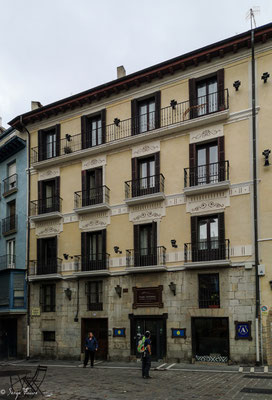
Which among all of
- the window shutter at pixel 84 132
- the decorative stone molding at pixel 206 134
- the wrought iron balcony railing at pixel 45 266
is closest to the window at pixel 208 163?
the decorative stone molding at pixel 206 134

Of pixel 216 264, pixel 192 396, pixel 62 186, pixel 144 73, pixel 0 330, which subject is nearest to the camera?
pixel 192 396

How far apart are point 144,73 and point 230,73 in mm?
4700

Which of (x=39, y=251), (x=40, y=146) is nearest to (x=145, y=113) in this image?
(x=40, y=146)

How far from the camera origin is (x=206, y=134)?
22.2m

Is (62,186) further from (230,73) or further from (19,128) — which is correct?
(230,73)

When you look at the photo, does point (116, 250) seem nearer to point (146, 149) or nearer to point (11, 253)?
point (146, 149)

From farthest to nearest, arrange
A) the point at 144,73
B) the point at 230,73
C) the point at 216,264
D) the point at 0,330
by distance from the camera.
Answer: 1. the point at 0,330
2. the point at 144,73
3. the point at 230,73
4. the point at 216,264

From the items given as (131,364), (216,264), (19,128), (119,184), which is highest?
(19,128)

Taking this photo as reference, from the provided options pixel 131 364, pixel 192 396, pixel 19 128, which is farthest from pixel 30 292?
pixel 192 396

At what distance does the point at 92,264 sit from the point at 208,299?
6.80 m

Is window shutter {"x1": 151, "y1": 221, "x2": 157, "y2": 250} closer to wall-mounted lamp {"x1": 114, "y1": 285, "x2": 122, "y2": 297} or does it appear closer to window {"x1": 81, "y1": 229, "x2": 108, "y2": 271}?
wall-mounted lamp {"x1": 114, "y1": 285, "x2": 122, "y2": 297}

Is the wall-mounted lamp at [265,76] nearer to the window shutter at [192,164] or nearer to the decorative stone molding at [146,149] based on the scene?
the window shutter at [192,164]

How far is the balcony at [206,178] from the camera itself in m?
21.2

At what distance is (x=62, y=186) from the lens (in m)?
26.9
